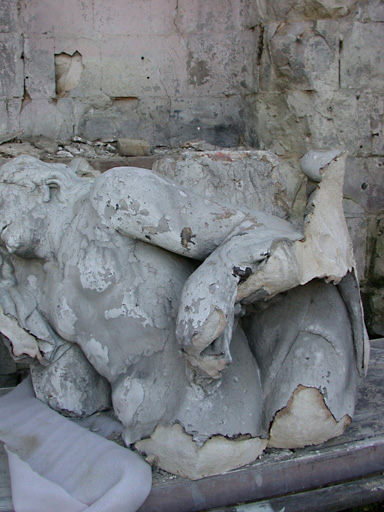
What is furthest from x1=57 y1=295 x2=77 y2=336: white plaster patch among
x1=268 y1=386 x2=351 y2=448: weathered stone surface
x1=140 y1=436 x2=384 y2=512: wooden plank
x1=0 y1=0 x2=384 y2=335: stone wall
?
x1=0 y1=0 x2=384 y2=335: stone wall

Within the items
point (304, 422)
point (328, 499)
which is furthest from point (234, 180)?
point (328, 499)

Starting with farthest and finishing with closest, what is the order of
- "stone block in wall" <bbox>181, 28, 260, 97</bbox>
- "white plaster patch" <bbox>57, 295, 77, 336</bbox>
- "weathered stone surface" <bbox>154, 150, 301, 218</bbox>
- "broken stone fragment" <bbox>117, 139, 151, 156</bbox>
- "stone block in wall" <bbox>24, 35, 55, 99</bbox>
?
"stone block in wall" <bbox>181, 28, 260, 97</bbox> → "stone block in wall" <bbox>24, 35, 55, 99</bbox> → "broken stone fragment" <bbox>117, 139, 151, 156</bbox> → "weathered stone surface" <bbox>154, 150, 301, 218</bbox> → "white plaster patch" <bbox>57, 295, 77, 336</bbox>

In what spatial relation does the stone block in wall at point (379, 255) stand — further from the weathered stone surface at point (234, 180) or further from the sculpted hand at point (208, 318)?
the sculpted hand at point (208, 318)

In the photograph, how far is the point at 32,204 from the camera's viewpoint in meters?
1.95

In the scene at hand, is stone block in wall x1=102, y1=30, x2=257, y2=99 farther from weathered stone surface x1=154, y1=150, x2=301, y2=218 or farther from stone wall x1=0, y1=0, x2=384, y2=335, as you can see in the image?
weathered stone surface x1=154, y1=150, x2=301, y2=218

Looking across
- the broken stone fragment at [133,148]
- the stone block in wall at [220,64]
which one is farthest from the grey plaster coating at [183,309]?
the stone block in wall at [220,64]

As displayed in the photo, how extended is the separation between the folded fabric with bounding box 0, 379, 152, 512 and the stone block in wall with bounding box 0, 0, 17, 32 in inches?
105

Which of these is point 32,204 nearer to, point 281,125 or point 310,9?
point 281,125

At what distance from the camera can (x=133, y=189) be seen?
177 cm

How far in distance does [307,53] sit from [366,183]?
891 mm

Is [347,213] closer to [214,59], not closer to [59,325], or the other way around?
[214,59]

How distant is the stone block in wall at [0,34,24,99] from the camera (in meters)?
3.79

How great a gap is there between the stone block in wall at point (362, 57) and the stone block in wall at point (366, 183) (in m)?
0.46

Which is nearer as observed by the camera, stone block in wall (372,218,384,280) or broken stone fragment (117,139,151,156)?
broken stone fragment (117,139,151,156)
